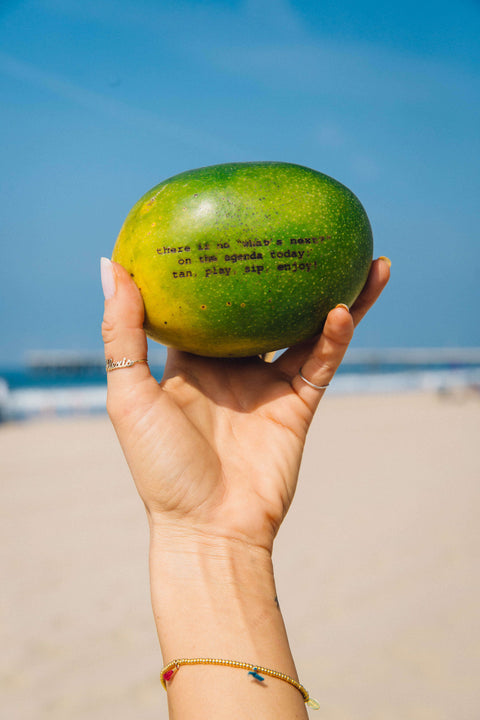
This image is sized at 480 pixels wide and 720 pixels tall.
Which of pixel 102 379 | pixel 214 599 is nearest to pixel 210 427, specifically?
pixel 214 599

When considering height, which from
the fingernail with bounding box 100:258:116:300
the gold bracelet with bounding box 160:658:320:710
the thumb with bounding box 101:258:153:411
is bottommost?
the gold bracelet with bounding box 160:658:320:710

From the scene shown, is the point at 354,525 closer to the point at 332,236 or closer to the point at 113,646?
the point at 113,646

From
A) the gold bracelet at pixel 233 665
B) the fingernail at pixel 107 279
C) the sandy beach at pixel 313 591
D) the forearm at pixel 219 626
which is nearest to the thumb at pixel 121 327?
the fingernail at pixel 107 279

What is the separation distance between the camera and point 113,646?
16.5 ft

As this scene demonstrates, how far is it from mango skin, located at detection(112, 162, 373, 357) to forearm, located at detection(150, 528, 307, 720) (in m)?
0.87

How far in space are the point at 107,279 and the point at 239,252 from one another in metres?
0.56

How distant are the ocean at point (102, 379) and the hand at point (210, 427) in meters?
17.6

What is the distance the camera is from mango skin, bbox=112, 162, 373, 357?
227 cm

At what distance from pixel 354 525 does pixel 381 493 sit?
1.46m

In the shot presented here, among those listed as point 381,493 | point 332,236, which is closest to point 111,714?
point 332,236

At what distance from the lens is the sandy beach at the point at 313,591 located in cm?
444

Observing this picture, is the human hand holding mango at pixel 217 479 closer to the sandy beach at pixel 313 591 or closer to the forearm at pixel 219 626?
the forearm at pixel 219 626

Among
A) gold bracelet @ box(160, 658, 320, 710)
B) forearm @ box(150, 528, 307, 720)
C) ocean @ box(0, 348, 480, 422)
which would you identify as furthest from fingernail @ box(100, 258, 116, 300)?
ocean @ box(0, 348, 480, 422)

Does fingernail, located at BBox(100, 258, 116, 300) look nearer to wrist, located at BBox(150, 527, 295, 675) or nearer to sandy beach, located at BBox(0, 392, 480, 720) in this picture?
wrist, located at BBox(150, 527, 295, 675)
